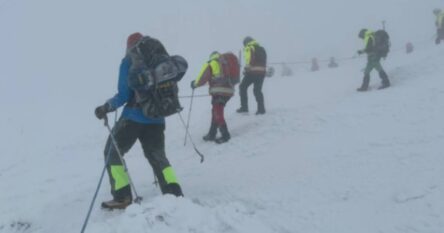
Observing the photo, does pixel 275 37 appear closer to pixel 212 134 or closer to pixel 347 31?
pixel 347 31

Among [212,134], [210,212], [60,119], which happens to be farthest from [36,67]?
[210,212]

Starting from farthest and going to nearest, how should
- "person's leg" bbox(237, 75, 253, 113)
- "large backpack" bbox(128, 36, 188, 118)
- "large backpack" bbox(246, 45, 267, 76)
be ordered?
"person's leg" bbox(237, 75, 253, 113) → "large backpack" bbox(246, 45, 267, 76) → "large backpack" bbox(128, 36, 188, 118)

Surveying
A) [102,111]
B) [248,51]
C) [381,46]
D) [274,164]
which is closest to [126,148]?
[102,111]

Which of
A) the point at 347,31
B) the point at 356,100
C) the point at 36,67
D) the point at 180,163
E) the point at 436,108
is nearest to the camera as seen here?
the point at 180,163

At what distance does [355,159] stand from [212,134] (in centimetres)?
373

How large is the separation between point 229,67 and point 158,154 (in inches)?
176

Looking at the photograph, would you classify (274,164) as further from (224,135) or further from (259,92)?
(259,92)

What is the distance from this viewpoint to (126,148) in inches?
278

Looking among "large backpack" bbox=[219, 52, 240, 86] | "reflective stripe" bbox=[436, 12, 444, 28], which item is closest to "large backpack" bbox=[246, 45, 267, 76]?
"large backpack" bbox=[219, 52, 240, 86]

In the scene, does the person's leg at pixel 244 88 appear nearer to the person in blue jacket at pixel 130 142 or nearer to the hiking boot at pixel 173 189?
the person in blue jacket at pixel 130 142

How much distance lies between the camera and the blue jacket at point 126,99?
6672 millimetres

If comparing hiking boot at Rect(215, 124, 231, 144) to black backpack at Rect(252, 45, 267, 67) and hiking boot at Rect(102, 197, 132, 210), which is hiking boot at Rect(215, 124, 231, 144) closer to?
black backpack at Rect(252, 45, 267, 67)

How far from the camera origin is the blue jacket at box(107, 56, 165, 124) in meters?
6.67

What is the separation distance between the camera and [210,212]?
6.04 meters
